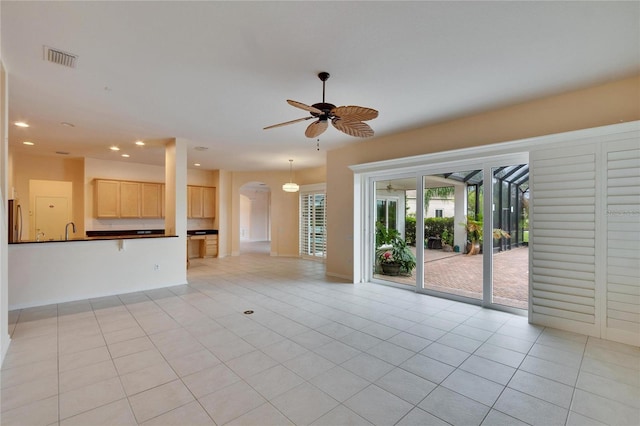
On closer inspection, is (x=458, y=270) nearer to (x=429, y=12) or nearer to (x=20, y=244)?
(x=429, y=12)

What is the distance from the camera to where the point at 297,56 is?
2.66m

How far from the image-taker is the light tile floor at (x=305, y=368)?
202 centimetres

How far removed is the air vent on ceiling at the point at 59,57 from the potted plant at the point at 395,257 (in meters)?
5.38

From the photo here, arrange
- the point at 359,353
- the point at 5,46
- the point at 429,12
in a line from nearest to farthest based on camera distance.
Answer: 1. the point at 429,12
2. the point at 5,46
3. the point at 359,353

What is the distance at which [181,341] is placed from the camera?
314cm

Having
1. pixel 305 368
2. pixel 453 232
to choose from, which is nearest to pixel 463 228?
pixel 453 232

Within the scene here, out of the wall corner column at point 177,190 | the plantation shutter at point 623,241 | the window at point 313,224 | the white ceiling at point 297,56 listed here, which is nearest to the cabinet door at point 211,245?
the window at point 313,224

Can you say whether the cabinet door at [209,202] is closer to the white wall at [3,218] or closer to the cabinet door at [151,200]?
the cabinet door at [151,200]

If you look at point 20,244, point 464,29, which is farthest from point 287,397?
point 20,244

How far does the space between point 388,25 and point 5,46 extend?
3.38 meters

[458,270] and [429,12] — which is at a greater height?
[429,12]

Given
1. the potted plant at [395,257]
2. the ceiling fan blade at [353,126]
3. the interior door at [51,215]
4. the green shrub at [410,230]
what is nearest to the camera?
the ceiling fan blade at [353,126]

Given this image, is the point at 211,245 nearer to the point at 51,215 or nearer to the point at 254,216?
the point at 51,215

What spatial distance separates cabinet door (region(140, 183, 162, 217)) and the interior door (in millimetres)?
1956
